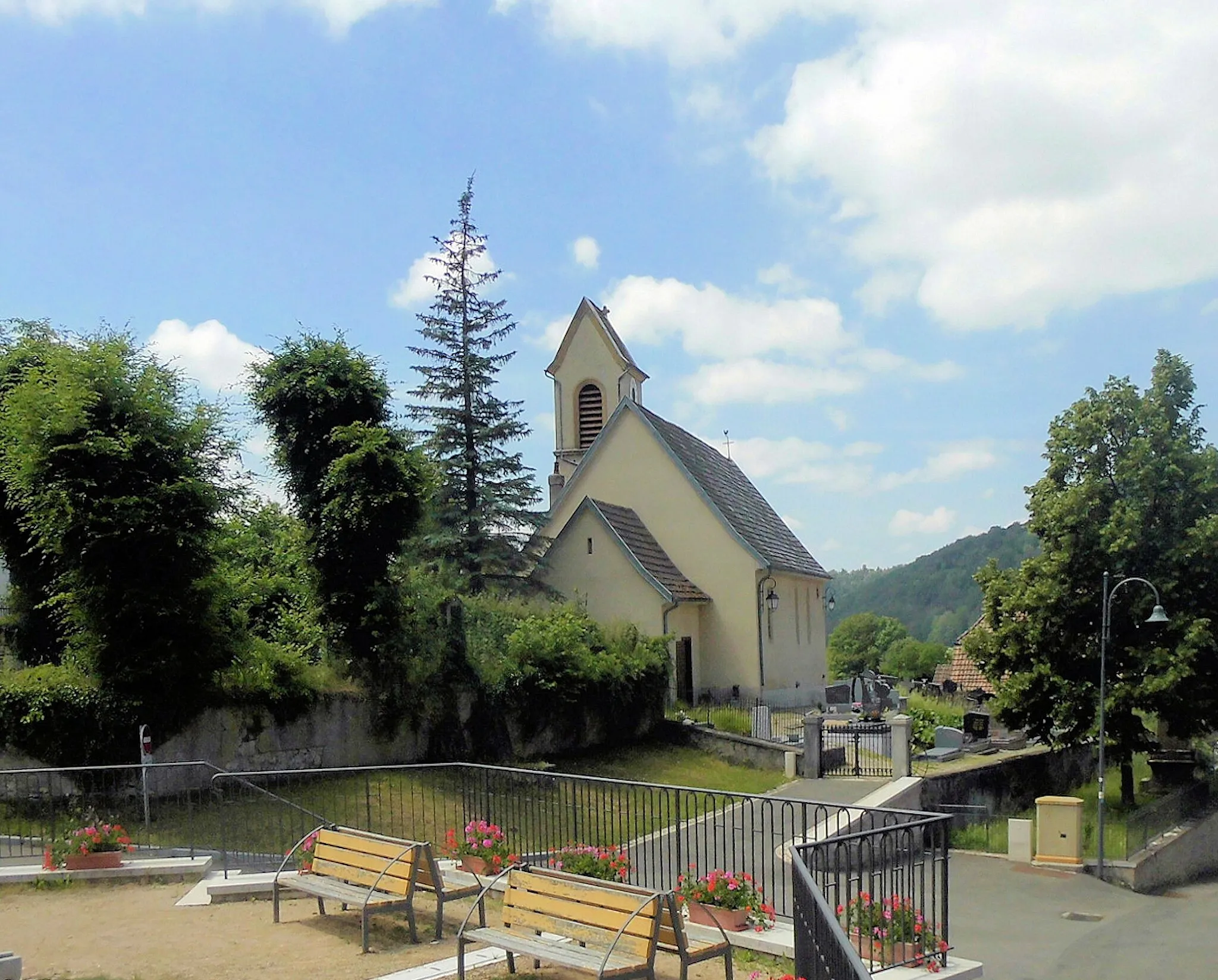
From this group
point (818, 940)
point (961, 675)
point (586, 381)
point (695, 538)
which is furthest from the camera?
point (961, 675)

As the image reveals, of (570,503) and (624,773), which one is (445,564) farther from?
(624,773)

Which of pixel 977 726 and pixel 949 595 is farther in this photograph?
pixel 949 595

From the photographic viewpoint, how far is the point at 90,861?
40.5 ft

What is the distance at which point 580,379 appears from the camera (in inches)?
1710

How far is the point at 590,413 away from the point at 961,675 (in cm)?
2105

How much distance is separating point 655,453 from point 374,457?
16872 mm

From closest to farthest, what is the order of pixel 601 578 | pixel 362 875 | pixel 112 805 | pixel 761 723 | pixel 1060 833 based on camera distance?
pixel 362 875
pixel 112 805
pixel 1060 833
pixel 761 723
pixel 601 578

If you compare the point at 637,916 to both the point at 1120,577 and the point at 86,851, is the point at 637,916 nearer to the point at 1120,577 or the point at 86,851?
the point at 86,851

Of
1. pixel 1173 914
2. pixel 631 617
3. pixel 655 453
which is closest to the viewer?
pixel 1173 914

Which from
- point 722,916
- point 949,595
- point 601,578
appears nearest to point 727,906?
point 722,916

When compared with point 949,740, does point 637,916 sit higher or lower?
higher

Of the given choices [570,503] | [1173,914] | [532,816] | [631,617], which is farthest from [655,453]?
[532,816]

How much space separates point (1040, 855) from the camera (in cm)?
2144

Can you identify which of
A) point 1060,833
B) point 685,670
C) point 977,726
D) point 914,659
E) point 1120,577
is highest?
point 1120,577
